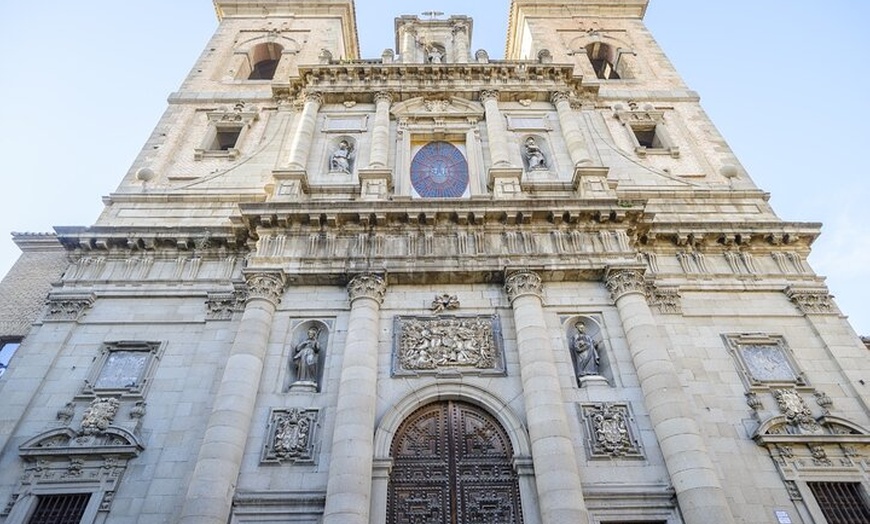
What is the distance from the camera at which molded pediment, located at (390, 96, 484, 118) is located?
19672 mm

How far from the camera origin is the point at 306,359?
1301 cm

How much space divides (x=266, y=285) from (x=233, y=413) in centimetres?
334

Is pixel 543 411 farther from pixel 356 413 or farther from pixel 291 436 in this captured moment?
pixel 291 436

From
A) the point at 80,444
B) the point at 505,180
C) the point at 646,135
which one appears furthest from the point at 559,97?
the point at 80,444

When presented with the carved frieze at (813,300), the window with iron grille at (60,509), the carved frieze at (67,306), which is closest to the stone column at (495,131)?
the carved frieze at (813,300)

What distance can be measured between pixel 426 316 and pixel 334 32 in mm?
18712

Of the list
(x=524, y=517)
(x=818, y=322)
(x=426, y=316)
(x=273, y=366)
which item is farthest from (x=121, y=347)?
(x=818, y=322)

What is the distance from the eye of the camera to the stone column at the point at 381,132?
17459 mm

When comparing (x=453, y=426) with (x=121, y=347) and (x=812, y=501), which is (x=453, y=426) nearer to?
(x=812, y=501)

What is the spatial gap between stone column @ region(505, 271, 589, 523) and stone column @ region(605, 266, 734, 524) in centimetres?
180

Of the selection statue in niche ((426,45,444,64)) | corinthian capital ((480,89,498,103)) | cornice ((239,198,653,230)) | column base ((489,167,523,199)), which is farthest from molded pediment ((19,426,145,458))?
statue in niche ((426,45,444,64))

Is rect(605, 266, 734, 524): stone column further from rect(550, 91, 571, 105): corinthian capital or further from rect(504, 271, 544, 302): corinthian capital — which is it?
rect(550, 91, 571, 105): corinthian capital

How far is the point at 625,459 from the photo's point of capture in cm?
1136

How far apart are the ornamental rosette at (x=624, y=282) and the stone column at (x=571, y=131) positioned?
413cm
